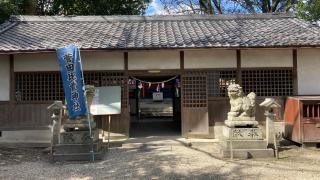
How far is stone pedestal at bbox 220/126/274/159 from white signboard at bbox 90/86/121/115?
165 inches

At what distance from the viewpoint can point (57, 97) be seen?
15078 mm

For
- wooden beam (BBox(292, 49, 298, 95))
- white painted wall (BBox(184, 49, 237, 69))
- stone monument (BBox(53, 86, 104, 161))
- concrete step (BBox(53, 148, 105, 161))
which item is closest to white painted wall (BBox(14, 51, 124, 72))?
white painted wall (BBox(184, 49, 237, 69))

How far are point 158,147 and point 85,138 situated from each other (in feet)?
8.84

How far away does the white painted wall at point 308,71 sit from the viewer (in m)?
15.0

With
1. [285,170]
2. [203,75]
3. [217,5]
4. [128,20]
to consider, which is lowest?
[285,170]

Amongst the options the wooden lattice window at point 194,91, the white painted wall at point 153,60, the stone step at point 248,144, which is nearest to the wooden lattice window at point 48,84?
the white painted wall at point 153,60

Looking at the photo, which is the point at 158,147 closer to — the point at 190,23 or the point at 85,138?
the point at 85,138

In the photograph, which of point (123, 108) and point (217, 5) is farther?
point (217, 5)

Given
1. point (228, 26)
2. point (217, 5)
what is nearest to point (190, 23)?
point (228, 26)

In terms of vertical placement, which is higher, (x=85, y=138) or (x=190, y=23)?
(x=190, y=23)

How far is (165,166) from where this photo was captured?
33.4 feet

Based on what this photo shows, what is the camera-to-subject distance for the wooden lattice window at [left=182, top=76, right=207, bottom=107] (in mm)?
14930

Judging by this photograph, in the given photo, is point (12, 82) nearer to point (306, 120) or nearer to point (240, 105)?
point (240, 105)

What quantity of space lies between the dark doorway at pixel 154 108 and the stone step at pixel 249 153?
4807mm
